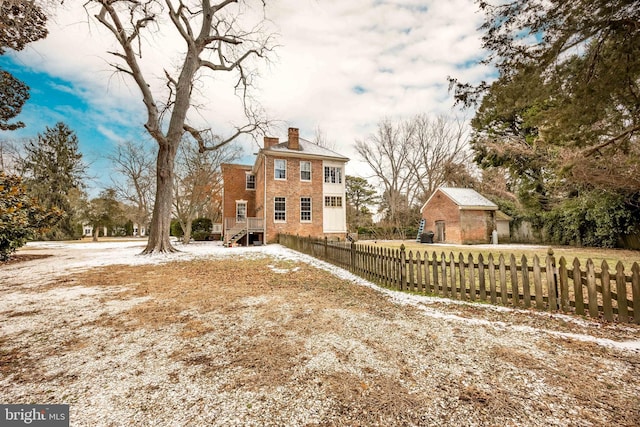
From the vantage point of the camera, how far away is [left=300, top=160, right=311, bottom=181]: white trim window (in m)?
21.0

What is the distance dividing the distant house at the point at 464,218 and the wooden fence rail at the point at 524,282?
15.8 meters

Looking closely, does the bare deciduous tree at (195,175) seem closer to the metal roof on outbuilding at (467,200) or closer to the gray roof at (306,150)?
the gray roof at (306,150)

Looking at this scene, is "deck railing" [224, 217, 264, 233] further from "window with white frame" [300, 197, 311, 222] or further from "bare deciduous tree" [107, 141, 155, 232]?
"bare deciduous tree" [107, 141, 155, 232]

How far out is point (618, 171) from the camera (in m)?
11.8

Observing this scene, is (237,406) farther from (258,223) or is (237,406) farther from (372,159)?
(372,159)

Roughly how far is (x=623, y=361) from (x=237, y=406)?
401 cm

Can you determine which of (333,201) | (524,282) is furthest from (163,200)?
(524,282)

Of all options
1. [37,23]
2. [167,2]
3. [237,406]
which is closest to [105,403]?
[237,406]

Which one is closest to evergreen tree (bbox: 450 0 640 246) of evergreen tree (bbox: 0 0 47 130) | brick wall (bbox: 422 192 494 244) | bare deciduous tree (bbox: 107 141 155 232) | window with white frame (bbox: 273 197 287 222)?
evergreen tree (bbox: 0 0 47 130)

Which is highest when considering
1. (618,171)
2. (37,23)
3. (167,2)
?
(167,2)

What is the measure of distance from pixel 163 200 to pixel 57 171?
2609 centimetres

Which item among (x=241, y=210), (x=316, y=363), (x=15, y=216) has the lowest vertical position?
(x=316, y=363)

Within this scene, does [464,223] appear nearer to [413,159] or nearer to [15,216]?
[413,159]

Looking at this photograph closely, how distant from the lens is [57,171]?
29.2m
